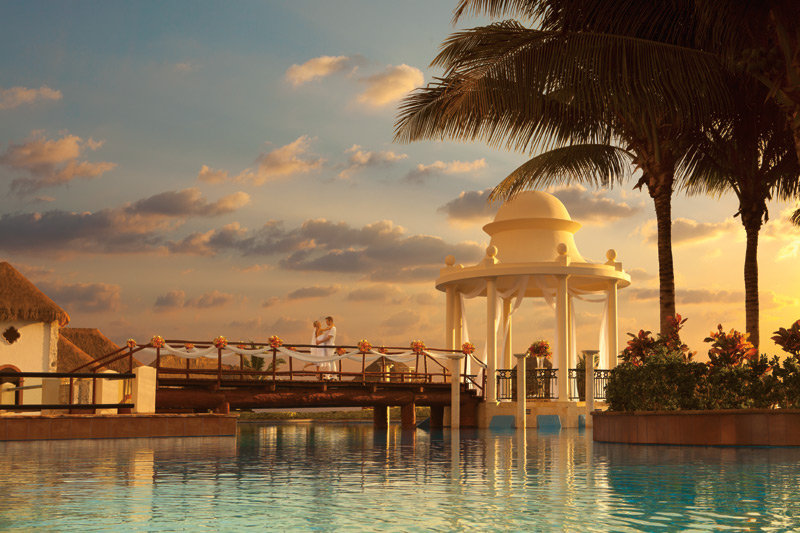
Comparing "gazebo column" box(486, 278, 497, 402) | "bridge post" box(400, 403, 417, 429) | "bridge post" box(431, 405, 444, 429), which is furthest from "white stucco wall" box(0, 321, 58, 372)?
"gazebo column" box(486, 278, 497, 402)

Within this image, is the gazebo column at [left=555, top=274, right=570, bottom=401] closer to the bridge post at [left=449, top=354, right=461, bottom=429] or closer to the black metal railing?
the black metal railing

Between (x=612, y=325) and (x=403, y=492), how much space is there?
21.0 meters

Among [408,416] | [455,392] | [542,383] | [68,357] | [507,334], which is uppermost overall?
[507,334]

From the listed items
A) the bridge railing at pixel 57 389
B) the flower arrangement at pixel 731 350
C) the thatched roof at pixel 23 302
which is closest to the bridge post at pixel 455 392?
the bridge railing at pixel 57 389

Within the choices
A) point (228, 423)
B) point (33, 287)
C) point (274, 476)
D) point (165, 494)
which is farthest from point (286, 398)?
point (165, 494)

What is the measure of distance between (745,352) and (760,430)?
1446 millimetres

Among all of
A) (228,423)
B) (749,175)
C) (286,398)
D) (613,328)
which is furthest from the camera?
(613,328)

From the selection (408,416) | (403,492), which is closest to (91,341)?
(408,416)

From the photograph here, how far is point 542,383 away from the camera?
89.0ft

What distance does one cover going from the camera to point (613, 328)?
27.5 meters

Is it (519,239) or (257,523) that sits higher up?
(519,239)

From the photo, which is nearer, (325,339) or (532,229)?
(325,339)

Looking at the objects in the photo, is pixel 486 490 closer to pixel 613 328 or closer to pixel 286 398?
pixel 286 398

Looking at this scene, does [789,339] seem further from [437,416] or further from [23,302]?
[23,302]
